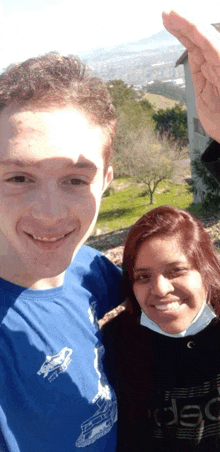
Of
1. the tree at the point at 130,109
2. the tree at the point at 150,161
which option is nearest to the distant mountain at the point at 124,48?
the tree at the point at 130,109

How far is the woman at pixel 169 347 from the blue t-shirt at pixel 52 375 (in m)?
0.30

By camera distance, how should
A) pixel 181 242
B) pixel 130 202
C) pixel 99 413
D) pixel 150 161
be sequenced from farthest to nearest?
pixel 130 202
pixel 150 161
pixel 181 242
pixel 99 413

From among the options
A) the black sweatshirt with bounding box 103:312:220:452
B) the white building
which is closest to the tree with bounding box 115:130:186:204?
the white building

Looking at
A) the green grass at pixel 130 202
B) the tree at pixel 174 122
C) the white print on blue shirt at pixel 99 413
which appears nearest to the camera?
the white print on blue shirt at pixel 99 413

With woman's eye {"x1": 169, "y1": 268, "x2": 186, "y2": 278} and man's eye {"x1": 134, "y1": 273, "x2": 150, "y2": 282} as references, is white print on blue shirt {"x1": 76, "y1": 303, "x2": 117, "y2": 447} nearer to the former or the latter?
man's eye {"x1": 134, "y1": 273, "x2": 150, "y2": 282}

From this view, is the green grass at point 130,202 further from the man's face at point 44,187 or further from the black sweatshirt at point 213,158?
the man's face at point 44,187

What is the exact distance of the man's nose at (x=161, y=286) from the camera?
1.89m

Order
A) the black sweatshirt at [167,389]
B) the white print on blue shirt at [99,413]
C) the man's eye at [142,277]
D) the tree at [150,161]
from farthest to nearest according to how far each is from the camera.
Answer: the tree at [150,161], the man's eye at [142,277], the black sweatshirt at [167,389], the white print on blue shirt at [99,413]

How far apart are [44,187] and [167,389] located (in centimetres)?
129

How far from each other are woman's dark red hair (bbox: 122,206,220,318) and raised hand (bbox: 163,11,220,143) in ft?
1.99

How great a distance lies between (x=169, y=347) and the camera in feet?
6.59

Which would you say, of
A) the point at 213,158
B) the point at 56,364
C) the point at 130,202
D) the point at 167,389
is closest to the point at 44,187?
the point at 56,364

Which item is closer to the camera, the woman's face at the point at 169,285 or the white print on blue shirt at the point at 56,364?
the white print on blue shirt at the point at 56,364

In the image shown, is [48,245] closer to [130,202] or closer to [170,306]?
[170,306]
